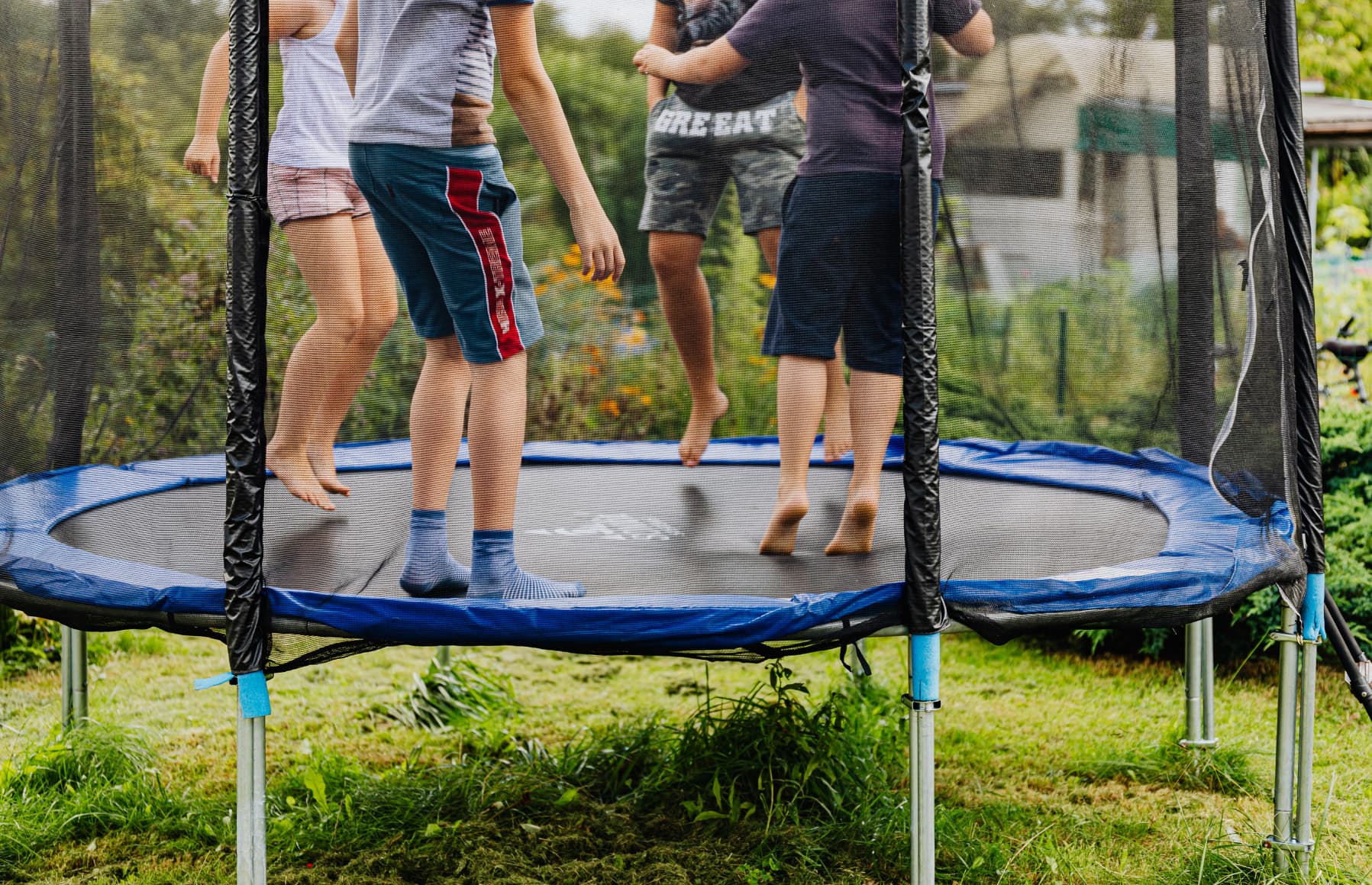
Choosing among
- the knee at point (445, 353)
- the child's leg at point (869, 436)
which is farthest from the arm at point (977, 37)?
the knee at point (445, 353)

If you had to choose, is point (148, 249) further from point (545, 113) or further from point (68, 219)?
point (545, 113)

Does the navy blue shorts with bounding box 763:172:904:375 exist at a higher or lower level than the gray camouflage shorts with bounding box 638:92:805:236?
lower

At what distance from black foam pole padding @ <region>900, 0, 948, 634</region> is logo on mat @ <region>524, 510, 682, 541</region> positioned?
0.77 meters

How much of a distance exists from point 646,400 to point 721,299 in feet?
0.99

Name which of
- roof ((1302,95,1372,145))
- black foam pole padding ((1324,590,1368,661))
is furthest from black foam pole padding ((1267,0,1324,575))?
roof ((1302,95,1372,145))

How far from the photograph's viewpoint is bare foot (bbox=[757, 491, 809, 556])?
1.99 m

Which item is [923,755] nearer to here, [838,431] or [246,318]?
[246,318]

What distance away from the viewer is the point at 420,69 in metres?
1.69

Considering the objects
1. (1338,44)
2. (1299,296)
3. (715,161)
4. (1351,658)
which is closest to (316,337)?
(715,161)

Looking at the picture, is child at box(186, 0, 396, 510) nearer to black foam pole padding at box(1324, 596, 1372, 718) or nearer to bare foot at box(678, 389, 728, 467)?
bare foot at box(678, 389, 728, 467)

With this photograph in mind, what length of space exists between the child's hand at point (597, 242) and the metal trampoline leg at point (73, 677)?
1.45m

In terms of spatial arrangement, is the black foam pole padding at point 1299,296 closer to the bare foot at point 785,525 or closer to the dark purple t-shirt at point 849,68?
the dark purple t-shirt at point 849,68

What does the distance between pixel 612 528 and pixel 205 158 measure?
100cm

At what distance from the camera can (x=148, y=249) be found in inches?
71.1
